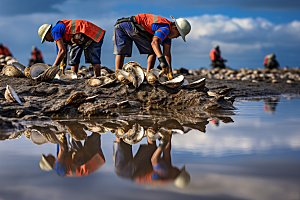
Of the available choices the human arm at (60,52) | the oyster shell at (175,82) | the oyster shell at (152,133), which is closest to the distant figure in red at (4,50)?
the human arm at (60,52)

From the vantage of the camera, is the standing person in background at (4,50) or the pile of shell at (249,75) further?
the standing person in background at (4,50)

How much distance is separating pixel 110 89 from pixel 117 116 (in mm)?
1614

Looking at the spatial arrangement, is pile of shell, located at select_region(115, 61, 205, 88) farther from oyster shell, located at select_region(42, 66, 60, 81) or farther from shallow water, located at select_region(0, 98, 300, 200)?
shallow water, located at select_region(0, 98, 300, 200)

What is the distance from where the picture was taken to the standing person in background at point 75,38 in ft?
19.6

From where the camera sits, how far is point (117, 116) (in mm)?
3934

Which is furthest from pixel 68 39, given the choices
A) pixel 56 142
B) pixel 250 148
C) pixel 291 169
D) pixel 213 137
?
pixel 291 169

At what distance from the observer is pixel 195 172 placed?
171cm

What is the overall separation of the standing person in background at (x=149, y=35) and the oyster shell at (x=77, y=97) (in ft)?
5.61

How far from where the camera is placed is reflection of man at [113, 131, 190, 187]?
1.62 metres

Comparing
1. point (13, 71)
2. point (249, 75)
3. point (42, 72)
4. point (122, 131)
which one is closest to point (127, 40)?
point (42, 72)

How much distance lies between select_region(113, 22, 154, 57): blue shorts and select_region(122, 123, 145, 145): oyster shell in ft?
9.79

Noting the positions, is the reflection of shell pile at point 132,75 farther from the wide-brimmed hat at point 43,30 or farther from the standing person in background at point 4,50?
the standing person in background at point 4,50

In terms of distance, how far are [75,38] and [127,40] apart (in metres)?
1.21

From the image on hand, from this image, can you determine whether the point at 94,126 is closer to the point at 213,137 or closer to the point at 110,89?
the point at 213,137
